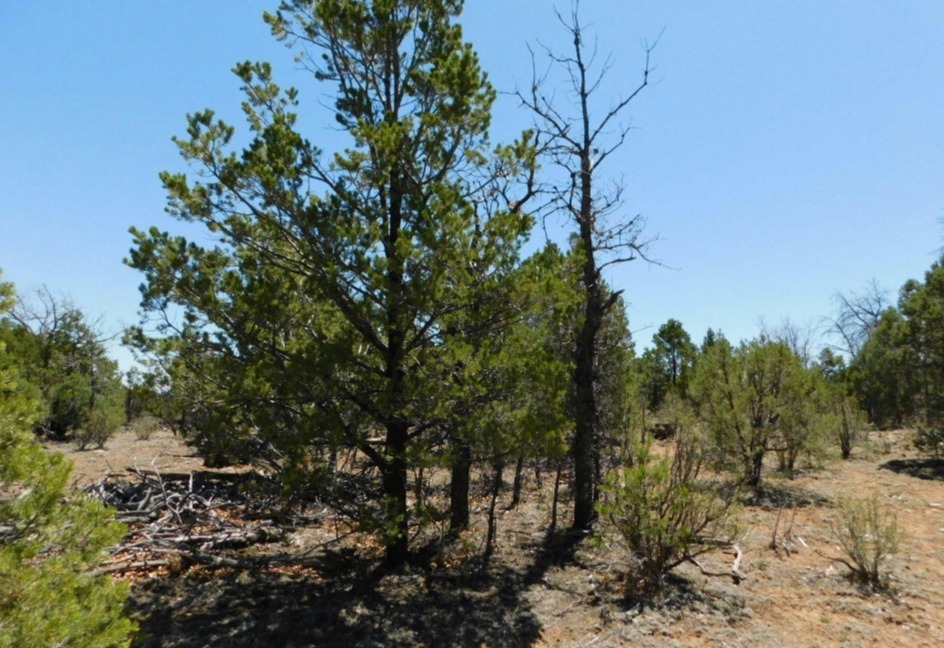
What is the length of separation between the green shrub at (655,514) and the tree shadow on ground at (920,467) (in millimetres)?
10684

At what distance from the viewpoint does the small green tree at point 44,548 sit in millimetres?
2498

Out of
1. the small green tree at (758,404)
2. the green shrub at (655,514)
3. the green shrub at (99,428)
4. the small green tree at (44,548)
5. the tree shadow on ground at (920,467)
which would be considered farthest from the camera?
the green shrub at (99,428)

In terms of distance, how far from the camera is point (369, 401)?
5715mm

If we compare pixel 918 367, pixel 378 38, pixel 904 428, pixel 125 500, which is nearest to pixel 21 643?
pixel 378 38

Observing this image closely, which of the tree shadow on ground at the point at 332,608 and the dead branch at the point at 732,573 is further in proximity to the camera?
the dead branch at the point at 732,573

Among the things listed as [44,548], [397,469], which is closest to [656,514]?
[397,469]

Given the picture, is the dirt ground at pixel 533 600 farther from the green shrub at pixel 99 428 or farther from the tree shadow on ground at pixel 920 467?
the green shrub at pixel 99 428

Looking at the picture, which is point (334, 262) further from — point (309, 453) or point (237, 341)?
point (309, 453)

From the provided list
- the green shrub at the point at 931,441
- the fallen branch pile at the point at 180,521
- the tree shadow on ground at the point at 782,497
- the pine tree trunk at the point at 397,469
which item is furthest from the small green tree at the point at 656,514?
the green shrub at the point at 931,441

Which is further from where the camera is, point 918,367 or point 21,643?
point 918,367

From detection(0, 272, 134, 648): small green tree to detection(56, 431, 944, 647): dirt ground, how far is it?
8.51 ft

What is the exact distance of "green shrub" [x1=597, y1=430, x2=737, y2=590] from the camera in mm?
6094

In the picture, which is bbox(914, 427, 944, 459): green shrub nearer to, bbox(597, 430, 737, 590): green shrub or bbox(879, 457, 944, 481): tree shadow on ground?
bbox(879, 457, 944, 481): tree shadow on ground

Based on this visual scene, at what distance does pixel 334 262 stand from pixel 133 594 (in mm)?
4308
